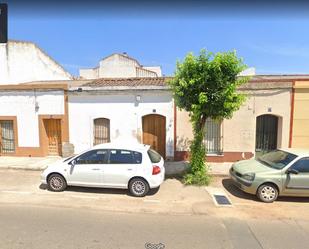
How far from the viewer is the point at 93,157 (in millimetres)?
7266

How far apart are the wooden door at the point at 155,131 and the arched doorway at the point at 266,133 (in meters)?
4.40

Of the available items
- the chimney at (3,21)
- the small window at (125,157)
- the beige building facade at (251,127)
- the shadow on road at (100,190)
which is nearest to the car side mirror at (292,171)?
the shadow on road at (100,190)

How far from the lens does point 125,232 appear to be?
475 cm

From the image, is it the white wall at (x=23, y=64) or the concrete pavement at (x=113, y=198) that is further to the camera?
the white wall at (x=23, y=64)

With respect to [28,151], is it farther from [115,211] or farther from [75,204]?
[115,211]

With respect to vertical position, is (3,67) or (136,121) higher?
(3,67)

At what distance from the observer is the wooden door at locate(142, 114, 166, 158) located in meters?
11.4

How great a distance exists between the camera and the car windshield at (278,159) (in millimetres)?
6938

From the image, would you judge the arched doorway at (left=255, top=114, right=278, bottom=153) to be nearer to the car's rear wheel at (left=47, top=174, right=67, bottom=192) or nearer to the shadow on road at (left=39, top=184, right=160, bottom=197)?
the shadow on road at (left=39, top=184, right=160, bottom=197)

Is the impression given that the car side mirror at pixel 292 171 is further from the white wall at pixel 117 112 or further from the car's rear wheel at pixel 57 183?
the car's rear wheel at pixel 57 183

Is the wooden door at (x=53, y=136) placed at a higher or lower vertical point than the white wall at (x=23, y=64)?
lower

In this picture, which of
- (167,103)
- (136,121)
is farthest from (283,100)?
(136,121)

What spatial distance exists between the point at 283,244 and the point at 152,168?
3688mm

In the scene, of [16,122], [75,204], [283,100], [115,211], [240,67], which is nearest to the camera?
[115,211]
